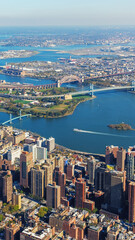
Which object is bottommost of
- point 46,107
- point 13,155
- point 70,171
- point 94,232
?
point 94,232

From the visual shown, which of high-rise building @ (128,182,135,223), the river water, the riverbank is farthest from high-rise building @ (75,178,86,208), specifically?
the riverbank

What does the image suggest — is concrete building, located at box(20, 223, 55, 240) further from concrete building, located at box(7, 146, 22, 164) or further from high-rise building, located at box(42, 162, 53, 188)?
concrete building, located at box(7, 146, 22, 164)

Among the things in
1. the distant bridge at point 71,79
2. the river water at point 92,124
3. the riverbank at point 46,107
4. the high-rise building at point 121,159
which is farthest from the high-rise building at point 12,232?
the distant bridge at point 71,79

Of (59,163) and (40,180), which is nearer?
(40,180)

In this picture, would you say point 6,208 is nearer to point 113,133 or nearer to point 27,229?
point 27,229

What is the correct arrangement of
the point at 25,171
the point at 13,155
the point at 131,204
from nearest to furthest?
the point at 131,204, the point at 25,171, the point at 13,155

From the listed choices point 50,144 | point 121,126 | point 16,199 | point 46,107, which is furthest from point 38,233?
point 46,107

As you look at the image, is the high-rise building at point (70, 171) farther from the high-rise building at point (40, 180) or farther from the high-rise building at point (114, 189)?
the high-rise building at point (114, 189)

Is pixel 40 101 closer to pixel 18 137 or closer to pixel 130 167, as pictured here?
pixel 18 137
